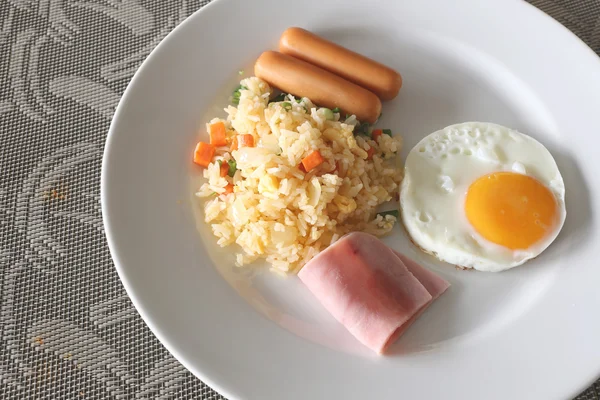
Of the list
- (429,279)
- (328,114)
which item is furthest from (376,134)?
(429,279)

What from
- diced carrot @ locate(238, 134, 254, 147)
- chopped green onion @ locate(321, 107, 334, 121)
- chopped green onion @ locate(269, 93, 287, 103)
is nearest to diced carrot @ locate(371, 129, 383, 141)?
chopped green onion @ locate(321, 107, 334, 121)

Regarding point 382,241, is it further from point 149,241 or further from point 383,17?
point 383,17

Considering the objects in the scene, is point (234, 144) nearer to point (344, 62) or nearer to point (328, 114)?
point (328, 114)

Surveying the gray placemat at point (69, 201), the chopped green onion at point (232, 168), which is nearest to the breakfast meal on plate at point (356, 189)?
the chopped green onion at point (232, 168)

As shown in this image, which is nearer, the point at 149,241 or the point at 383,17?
the point at 149,241

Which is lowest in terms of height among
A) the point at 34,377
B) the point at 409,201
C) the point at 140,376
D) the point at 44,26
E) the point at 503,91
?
the point at 34,377

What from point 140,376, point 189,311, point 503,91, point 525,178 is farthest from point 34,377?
point 503,91

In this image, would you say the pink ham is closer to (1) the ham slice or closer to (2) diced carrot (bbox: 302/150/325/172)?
(1) the ham slice

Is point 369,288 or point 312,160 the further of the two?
point 312,160
